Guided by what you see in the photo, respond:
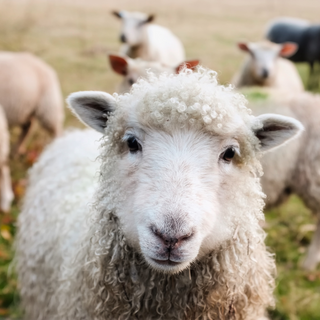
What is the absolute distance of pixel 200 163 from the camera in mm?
1620


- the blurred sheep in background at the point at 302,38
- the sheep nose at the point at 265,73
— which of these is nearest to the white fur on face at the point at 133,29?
the sheep nose at the point at 265,73

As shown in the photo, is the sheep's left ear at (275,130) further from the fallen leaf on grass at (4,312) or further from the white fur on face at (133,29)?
the white fur on face at (133,29)

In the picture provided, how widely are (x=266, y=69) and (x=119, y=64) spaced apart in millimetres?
3146

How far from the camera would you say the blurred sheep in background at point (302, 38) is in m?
12.6

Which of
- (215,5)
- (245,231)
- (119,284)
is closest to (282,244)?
(245,231)

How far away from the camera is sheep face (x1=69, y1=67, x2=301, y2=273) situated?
1470 millimetres

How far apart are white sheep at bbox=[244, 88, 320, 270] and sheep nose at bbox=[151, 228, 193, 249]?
2.56 metres

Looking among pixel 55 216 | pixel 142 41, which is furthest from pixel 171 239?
pixel 142 41

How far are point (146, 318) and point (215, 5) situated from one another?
23192mm

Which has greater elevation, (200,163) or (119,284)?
(200,163)

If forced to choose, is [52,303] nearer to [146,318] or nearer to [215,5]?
[146,318]

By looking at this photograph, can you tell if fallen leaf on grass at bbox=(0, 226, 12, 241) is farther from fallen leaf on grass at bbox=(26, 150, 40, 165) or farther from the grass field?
fallen leaf on grass at bbox=(26, 150, 40, 165)

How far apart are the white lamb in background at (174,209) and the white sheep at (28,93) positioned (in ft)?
12.5

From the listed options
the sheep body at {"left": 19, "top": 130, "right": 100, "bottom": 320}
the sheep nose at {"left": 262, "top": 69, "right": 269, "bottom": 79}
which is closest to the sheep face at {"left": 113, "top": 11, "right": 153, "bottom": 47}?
the sheep nose at {"left": 262, "top": 69, "right": 269, "bottom": 79}
